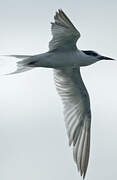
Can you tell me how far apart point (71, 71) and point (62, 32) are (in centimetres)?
221

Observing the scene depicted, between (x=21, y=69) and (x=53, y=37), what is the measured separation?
3.34 ft

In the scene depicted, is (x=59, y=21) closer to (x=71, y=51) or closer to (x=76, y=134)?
(x=71, y=51)

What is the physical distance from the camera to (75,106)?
55.4 ft

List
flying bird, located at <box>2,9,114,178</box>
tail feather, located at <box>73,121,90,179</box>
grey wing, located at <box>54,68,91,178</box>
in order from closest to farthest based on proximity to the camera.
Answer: flying bird, located at <box>2,9,114,178</box>
tail feather, located at <box>73,121,90,179</box>
grey wing, located at <box>54,68,91,178</box>

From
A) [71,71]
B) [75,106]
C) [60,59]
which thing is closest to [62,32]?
[60,59]

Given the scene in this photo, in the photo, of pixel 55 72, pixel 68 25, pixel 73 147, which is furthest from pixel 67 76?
pixel 68 25

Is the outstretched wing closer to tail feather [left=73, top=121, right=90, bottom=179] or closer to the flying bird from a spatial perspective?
the flying bird

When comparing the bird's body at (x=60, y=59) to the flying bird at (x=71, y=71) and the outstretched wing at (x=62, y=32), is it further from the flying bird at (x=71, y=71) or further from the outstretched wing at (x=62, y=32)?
the outstretched wing at (x=62, y=32)

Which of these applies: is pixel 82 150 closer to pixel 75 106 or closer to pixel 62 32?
pixel 75 106

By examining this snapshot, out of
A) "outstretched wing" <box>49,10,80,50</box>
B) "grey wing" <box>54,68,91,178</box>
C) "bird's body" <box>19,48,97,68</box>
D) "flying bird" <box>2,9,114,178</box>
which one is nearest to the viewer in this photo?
"outstretched wing" <box>49,10,80,50</box>

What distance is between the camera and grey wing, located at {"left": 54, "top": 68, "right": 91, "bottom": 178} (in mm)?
16345

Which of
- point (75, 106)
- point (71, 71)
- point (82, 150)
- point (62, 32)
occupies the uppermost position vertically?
point (62, 32)

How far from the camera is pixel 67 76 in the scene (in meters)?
16.6

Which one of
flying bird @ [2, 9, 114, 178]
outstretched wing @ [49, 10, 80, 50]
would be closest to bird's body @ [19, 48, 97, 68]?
flying bird @ [2, 9, 114, 178]
